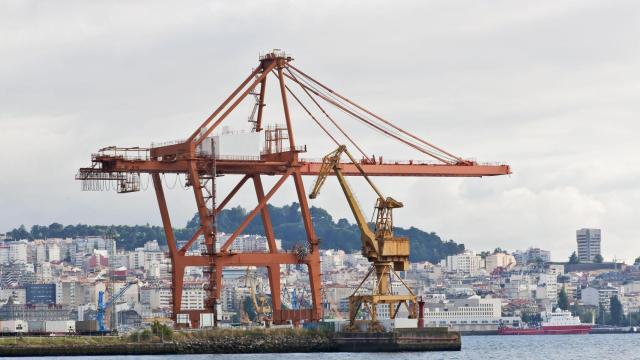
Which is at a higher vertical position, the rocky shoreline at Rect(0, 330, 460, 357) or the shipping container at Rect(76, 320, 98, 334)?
the shipping container at Rect(76, 320, 98, 334)

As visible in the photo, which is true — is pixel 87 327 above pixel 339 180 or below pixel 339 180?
below

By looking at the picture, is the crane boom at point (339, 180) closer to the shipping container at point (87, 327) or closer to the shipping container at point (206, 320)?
the shipping container at point (206, 320)

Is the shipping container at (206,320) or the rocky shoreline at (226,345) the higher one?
the shipping container at (206,320)

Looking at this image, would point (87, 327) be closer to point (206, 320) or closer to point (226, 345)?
point (206, 320)

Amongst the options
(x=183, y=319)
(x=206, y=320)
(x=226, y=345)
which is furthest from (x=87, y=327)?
(x=226, y=345)

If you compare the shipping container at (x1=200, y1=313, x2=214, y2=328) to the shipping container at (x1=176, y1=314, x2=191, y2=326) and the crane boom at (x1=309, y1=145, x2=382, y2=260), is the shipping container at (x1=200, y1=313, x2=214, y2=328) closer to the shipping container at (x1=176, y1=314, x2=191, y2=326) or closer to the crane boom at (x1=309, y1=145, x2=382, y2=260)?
the shipping container at (x1=176, y1=314, x2=191, y2=326)

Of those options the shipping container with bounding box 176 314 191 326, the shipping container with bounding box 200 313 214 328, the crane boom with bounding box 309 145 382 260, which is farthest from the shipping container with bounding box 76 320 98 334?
the crane boom with bounding box 309 145 382 260

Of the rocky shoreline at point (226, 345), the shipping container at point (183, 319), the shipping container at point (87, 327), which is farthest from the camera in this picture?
the shipping container at point (87, 327)

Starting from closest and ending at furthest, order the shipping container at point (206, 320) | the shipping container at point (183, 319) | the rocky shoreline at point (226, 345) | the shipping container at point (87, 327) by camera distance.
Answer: the rocky shoreline at point (226, 345) → the shipping container at point (206, 320) → the shipping container at point (183, 319) → the shipping container at point (87, 327)

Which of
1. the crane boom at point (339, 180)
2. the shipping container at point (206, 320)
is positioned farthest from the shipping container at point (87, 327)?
the crane boom at point (339, 180)

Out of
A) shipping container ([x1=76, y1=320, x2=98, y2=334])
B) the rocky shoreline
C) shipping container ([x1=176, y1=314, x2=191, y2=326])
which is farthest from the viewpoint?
shipping container ([x1=76, y1=320, x2=98, y2=334])

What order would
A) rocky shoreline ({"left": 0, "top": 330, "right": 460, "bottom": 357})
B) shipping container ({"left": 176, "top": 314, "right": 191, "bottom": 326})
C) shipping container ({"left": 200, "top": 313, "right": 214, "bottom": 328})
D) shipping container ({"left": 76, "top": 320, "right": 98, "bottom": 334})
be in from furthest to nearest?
shipping container ({"left": 76, "top": 320, "right": 98, "bottom": 334}), shipping container ({"left": 176, "top": 314, "right": 191, "bottom": 326}), shipping container ({"left": 200, "top": 313, "right": 214, "bottom": 328}), rocky shoreline ({"left": 0, "top": 330, "right": 460, "bottom": 357})

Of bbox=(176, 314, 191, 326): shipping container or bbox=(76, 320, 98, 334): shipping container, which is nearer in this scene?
bbox=(176, 314, 191, 326): shipping container

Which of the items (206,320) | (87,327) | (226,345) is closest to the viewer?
(226,345)
